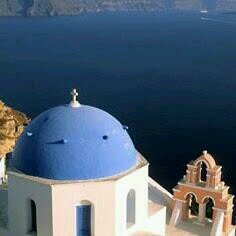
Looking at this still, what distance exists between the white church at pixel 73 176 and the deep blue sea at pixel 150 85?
1208 inches

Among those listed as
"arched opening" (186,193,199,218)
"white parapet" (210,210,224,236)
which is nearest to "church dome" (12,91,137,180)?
"white parapet" (210,210,224,236)

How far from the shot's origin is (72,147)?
15.2 m

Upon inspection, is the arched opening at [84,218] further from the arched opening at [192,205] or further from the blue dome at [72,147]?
the arched opening at [192,205]

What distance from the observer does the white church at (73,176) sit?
1510 cm

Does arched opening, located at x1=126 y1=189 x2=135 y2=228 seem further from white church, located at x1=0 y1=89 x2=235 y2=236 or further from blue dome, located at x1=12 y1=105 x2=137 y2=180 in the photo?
blue dome, located at x1=12 y1=105 x2=137 y2=180

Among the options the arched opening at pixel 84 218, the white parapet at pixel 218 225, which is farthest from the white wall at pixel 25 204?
the white parapet at pixel 218 225

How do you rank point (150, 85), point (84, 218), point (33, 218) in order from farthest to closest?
1. point (150, 85)
2. point (33, 218)
3. point (84, 218)

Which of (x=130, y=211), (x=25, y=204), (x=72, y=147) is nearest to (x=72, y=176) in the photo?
(x=72, y=147)

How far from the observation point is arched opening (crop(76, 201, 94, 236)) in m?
15.4

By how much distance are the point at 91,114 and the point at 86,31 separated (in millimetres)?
169825

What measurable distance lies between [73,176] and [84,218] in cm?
136

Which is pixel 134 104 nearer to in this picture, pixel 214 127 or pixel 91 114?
pixel 214 127

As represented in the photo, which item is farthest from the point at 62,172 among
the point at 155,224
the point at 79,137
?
the point at 155,224

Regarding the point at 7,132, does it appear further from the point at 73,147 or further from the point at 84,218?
the point at 73,147
